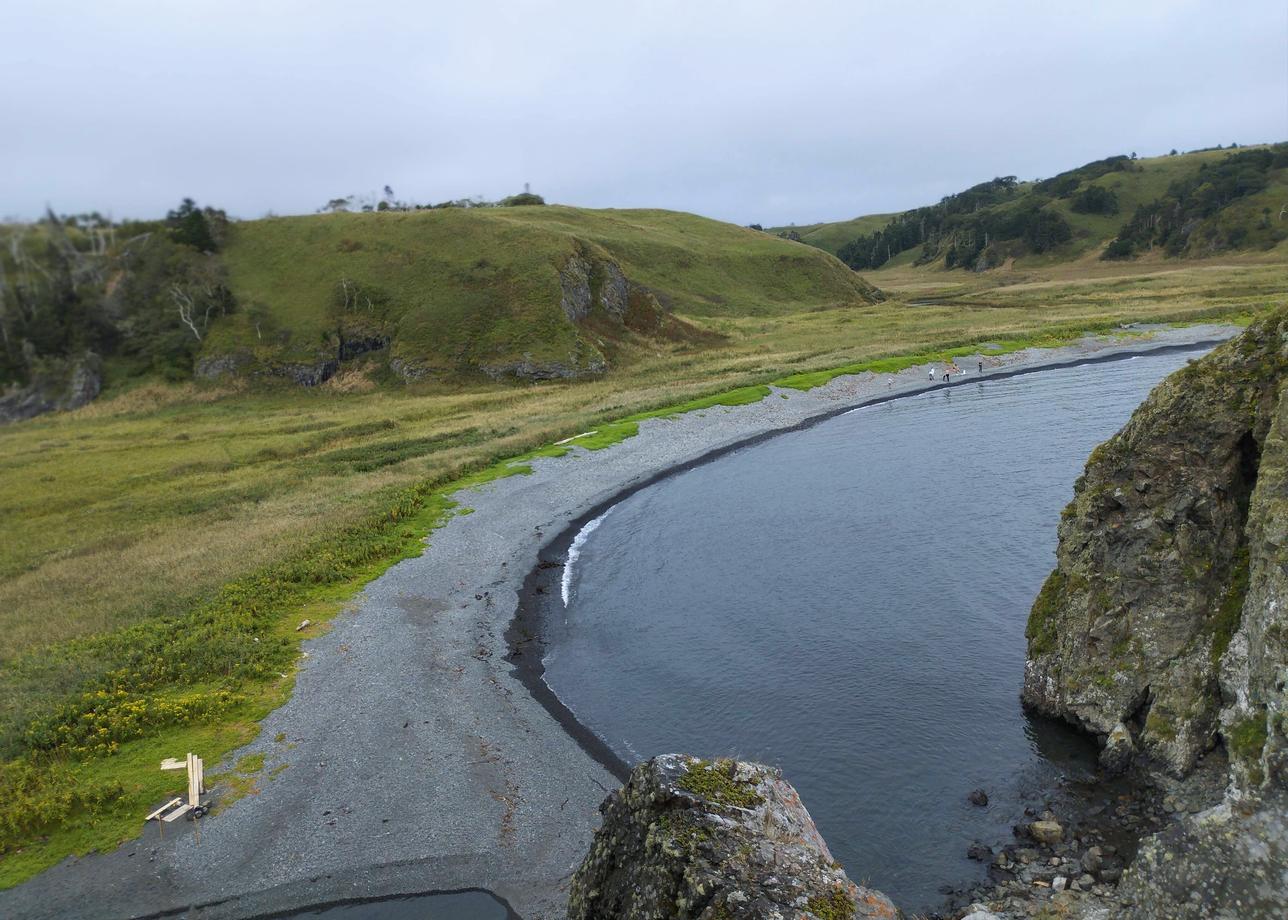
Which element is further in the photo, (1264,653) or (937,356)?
(937,356)

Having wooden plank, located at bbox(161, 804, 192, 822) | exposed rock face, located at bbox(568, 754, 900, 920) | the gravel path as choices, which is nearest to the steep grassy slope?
the gravel path

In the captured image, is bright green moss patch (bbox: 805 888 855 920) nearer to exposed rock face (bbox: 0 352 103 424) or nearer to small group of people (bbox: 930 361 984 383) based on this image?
small group of people (bbox: 930 361 984 383)

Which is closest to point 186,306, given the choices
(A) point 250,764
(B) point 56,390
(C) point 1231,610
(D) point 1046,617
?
(B) point 56,390

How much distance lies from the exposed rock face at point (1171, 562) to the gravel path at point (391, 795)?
30.3ft

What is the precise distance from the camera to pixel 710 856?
14.9 m

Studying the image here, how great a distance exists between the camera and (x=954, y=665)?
1131 inches

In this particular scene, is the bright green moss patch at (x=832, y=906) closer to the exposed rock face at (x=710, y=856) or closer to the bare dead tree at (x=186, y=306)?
the exposed rock face at (x=710, y=856)

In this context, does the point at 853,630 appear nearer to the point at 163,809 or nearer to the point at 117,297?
the point at 163,809

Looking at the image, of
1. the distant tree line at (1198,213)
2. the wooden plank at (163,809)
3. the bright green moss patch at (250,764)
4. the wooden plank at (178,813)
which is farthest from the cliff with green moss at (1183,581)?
the distant tree line at (1198,213)

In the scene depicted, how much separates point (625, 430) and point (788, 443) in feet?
44.9

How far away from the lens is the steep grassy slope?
102 meters

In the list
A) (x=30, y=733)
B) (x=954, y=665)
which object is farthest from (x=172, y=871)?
(x=954, y=665)

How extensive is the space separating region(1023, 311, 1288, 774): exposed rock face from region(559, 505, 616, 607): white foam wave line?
21906 millimetres

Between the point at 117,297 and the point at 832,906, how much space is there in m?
124
